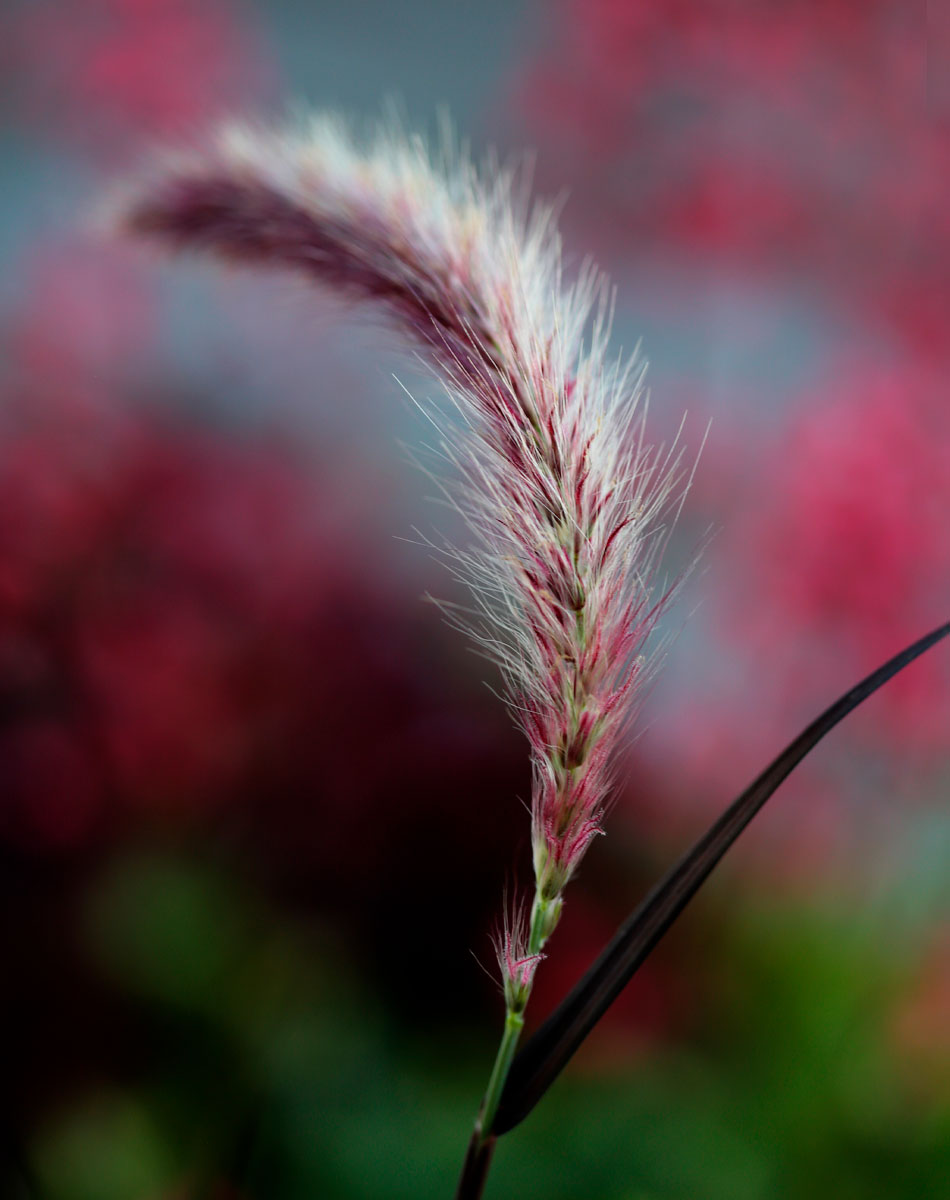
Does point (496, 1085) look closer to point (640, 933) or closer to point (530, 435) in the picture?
point (640, 933)

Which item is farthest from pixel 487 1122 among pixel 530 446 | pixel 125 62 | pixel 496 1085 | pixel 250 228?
pixel 125 62

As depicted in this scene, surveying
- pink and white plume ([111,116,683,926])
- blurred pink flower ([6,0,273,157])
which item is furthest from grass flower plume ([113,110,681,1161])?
blurred pink flower ([6,0,273,157])

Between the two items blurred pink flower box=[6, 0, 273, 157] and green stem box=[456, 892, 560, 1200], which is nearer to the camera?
green stem box=[456, 892, 560, 1200]

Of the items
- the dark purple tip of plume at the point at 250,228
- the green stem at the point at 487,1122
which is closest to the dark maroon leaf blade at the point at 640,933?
the green stem at the point at 487,1122

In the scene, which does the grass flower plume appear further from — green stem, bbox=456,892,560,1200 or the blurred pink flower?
the blurred pink flower

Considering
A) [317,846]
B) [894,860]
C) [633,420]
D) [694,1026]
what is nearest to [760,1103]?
[694,1026]

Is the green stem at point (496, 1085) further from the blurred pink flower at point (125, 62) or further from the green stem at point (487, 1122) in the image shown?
the blurred pink flower at point (125, 62)

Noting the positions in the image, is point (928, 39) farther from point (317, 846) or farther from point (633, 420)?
point (317, 846)
